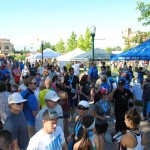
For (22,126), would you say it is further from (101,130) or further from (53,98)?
(101,130)

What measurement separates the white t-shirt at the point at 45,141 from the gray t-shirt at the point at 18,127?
0.69 m

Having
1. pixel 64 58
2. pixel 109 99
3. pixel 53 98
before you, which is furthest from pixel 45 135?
pixel 64 58

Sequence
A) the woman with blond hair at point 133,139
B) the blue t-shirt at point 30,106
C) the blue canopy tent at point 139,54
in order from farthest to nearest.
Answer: the blue canopy tent at point 139,54 < the blue t-shirt at point 30,106 < the woman with blond hair at point 133,139

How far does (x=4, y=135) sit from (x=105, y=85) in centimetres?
723

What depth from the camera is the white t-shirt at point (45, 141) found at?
3.51 m

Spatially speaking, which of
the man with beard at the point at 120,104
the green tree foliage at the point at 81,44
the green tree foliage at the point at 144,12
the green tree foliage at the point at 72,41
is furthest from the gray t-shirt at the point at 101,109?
the green tree foliage at the point at 72,41

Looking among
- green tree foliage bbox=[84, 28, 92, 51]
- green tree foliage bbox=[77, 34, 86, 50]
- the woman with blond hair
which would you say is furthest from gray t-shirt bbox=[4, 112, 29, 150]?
green tree foliage bbox=[77, 34, 86, 50]

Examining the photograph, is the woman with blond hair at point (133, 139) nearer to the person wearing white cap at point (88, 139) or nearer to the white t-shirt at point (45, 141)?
the person wearing white cap at point (88, 139)

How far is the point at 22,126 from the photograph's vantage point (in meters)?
4.30

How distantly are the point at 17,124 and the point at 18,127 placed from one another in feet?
0.16

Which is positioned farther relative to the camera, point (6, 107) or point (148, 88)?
point (148, 88)

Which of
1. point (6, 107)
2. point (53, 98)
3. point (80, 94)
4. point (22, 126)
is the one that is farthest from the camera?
point (80, 94)

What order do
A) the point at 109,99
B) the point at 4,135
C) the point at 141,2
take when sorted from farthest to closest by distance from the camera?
the point at 141,2, the point at 109,99, the point at 4,135

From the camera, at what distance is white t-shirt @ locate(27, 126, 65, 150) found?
3.51m
